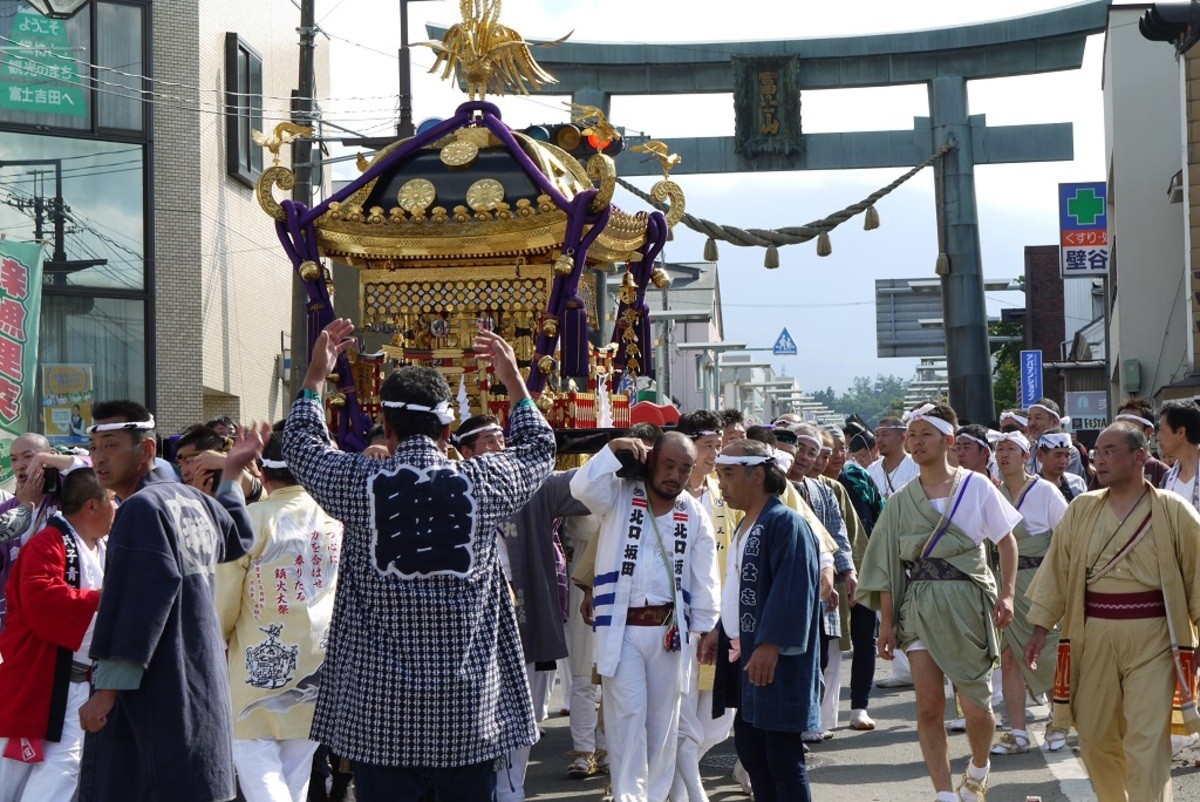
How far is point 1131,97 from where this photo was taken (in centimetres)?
3117

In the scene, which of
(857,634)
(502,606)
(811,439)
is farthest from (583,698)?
(502,606)

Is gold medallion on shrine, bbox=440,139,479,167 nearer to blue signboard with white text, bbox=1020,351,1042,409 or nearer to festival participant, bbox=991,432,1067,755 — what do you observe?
festival participant, bbox=991,432,1067,755

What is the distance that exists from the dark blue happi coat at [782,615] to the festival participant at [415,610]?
1748mm

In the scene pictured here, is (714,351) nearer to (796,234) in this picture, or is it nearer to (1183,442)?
(796,234)

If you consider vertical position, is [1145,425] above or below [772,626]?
above

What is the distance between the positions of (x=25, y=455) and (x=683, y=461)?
3443 mm

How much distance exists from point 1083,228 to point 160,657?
29.6 m

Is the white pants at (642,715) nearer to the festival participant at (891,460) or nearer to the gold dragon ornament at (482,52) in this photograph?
the festival participant at (891,460)

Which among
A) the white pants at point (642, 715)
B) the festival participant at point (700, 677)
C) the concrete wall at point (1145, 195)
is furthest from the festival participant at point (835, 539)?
the concrete wall at point (1145, 195)

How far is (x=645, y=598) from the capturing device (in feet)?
23.9

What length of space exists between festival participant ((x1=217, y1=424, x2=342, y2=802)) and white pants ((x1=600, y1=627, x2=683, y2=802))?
1374 millimetres

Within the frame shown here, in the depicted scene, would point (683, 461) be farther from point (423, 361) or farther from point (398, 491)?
point (423, 361)

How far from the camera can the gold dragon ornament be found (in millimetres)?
11438

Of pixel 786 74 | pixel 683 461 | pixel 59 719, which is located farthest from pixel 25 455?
pixel 786 74
